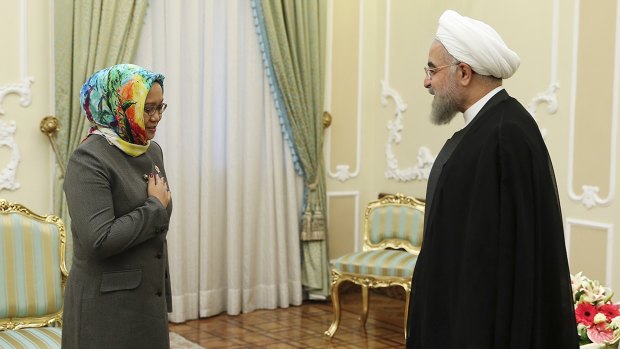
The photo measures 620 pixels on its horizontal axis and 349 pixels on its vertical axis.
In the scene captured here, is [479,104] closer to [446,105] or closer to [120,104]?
[446,105]

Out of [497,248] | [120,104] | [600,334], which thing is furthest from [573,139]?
[120,104]

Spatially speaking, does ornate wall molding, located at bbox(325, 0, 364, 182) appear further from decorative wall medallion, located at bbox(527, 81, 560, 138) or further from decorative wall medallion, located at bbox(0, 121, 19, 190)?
decorative wall medallion, located at bbox(0, 121, 19, 190)

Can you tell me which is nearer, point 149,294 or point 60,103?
point 149,294

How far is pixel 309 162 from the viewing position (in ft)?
18.1

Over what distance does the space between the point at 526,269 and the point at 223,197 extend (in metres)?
3.58

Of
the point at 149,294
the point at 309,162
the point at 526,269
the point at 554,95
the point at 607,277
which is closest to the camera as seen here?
the point at 526,269

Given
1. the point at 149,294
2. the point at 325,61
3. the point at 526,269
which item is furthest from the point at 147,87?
the point at 325,61

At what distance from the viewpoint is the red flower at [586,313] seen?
8.66ft

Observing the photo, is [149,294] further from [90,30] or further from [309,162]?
[309,162]

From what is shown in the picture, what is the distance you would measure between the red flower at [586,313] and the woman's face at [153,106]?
157 centimetres

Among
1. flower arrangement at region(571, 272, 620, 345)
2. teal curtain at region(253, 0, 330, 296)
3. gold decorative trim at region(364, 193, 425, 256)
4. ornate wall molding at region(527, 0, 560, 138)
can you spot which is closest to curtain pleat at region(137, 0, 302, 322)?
teal curtain at region(253, 0, 330, 296)

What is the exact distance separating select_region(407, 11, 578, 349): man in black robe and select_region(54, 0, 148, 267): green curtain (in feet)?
9.63

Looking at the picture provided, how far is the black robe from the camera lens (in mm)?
1897

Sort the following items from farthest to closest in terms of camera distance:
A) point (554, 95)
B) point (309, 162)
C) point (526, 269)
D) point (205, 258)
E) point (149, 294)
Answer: point (309, 162), point (205, 258), point (554, 95), point (149, 294), point (526, 269)
